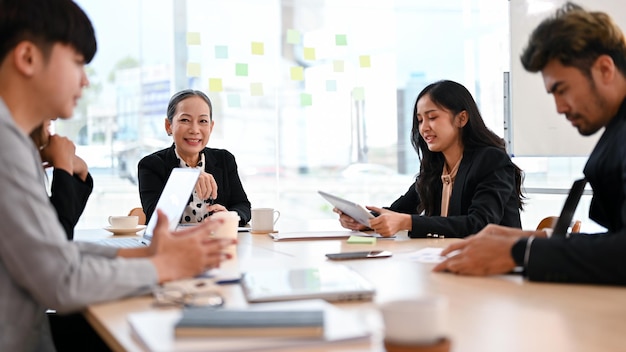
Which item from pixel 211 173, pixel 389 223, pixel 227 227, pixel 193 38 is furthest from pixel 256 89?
pixel 227 227

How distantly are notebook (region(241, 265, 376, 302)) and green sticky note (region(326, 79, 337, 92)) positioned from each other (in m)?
3.96

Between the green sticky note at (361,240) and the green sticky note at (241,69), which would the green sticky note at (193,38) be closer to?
the green sticky note at (241,69)

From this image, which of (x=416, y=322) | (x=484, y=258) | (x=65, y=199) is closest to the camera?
(x=416, y=322)

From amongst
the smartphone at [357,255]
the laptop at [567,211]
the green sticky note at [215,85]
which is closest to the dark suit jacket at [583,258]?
the laptop at [567,211]

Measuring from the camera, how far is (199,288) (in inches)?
51.1

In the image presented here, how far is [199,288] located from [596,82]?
103cm

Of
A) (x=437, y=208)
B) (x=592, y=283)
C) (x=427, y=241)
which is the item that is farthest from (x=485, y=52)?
(x=592, y=283)

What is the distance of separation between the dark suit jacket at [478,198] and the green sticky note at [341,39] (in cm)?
283

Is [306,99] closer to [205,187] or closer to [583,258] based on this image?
[205,187]

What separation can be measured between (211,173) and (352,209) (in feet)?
3.73

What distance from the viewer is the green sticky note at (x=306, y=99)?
17.3 ft

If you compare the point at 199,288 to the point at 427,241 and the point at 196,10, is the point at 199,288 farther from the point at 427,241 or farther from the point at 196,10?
the point at 196,10

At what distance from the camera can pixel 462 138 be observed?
2.76 m

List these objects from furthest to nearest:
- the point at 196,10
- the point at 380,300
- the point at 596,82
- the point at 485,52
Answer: the point at 485,52 → the point at 196,10 → the point at 596,82 → the point at 380,300
